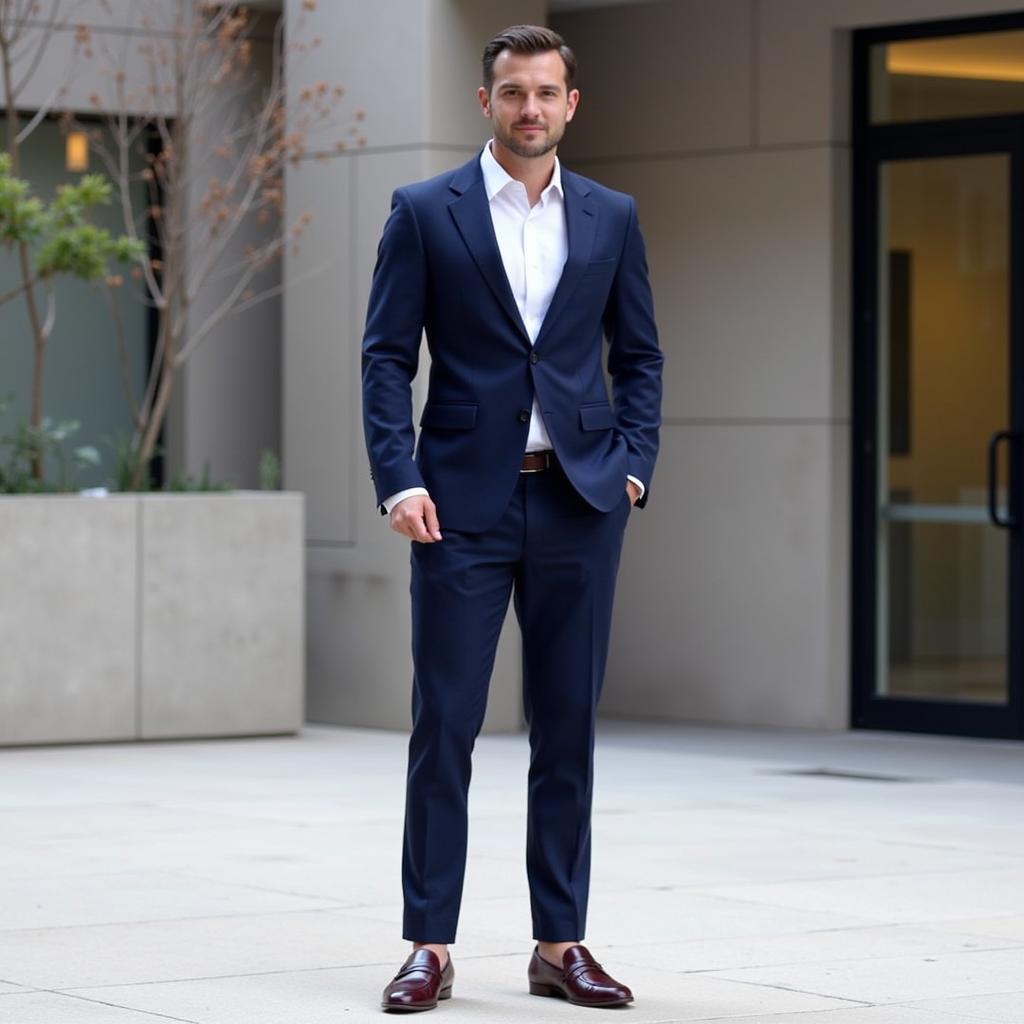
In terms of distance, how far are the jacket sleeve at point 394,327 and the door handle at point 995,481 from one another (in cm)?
646

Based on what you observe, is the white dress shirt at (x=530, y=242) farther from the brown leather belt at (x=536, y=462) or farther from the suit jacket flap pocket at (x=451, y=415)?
the suit jacket flap pocket at (x=451, y=415)

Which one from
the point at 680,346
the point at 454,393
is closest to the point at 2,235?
the point at 680,346

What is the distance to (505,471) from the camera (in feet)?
16.8

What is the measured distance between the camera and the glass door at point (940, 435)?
11281mm

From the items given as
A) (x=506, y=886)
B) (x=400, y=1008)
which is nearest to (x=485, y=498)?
(x=400, y=1008)

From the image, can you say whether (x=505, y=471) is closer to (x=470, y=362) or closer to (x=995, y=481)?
(x=470, y=362)

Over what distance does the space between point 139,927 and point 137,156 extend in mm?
7604

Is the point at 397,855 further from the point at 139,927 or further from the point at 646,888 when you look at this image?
the point at 139,927

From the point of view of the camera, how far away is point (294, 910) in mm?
6422

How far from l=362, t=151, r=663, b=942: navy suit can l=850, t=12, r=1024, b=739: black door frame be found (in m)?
6.32

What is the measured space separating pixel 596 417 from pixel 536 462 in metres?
0.17

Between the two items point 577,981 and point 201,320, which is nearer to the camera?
point 577,981

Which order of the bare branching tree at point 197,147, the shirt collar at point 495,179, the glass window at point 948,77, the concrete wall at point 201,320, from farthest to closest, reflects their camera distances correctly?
the concrete wall at point 201,320, the bare branching tree at point 197,147, the glass window at point 948,77, the shirt collar at point 495,179

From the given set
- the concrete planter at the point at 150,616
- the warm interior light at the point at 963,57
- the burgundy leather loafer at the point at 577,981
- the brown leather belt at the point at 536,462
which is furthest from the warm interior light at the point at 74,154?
the burgundy leather loafer at the point at 577,981
